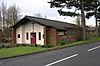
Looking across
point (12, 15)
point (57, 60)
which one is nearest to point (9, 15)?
point (12, 15)

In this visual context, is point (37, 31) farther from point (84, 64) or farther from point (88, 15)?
point (84, 64)

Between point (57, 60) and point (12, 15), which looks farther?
point (12, 15)

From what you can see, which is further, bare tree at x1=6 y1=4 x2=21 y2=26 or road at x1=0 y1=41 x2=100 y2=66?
bare tree at x1=6 y1=4 x2=21 y2=26

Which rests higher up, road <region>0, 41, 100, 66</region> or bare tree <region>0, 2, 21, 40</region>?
bare tree <region>0, 2, 21, 40</region>

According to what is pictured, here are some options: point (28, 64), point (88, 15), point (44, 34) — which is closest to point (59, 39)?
point (44, 34)

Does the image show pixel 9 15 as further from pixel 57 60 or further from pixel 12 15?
pixel 57 60

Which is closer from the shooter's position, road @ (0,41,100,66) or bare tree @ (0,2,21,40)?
road @ (0,41,100,66)

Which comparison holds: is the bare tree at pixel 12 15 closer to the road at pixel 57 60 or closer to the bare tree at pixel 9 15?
the bare tree at pixel 9 15

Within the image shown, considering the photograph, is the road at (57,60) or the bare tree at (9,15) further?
the bare tree at (9,15)

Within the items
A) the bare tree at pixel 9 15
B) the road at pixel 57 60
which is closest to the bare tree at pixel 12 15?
the bare tree at pixel 9 15

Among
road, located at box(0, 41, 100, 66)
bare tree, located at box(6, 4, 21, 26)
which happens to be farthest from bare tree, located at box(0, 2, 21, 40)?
road, located at box(0, 41, 100, 66)

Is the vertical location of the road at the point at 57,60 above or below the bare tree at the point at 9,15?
below

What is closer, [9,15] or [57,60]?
[57,60]

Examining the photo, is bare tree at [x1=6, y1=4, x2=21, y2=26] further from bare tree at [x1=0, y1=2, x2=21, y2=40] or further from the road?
the road
